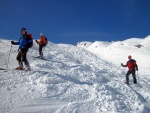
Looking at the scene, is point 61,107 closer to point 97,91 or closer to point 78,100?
point 78,100

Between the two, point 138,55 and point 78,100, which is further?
point 138,55

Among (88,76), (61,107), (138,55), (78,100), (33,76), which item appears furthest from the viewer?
(138,55)

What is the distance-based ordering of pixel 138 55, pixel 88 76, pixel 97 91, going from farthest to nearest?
pixel 138 55 < pixel 88 76 < pixel 97 91

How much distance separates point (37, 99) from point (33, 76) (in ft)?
7.21

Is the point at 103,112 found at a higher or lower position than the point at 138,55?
lower

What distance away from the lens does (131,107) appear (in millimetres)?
7008

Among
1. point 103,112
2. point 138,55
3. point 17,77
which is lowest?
point 103,112

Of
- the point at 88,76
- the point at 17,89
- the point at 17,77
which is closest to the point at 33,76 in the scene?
the point at 17,77

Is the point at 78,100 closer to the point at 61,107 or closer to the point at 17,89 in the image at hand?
the point at 61,107

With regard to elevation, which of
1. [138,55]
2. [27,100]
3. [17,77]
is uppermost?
[138,55]

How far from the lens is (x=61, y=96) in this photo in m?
6.85

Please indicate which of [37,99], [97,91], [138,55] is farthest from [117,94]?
[138,55]

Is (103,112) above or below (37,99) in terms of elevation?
below

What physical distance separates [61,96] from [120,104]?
2.28m
